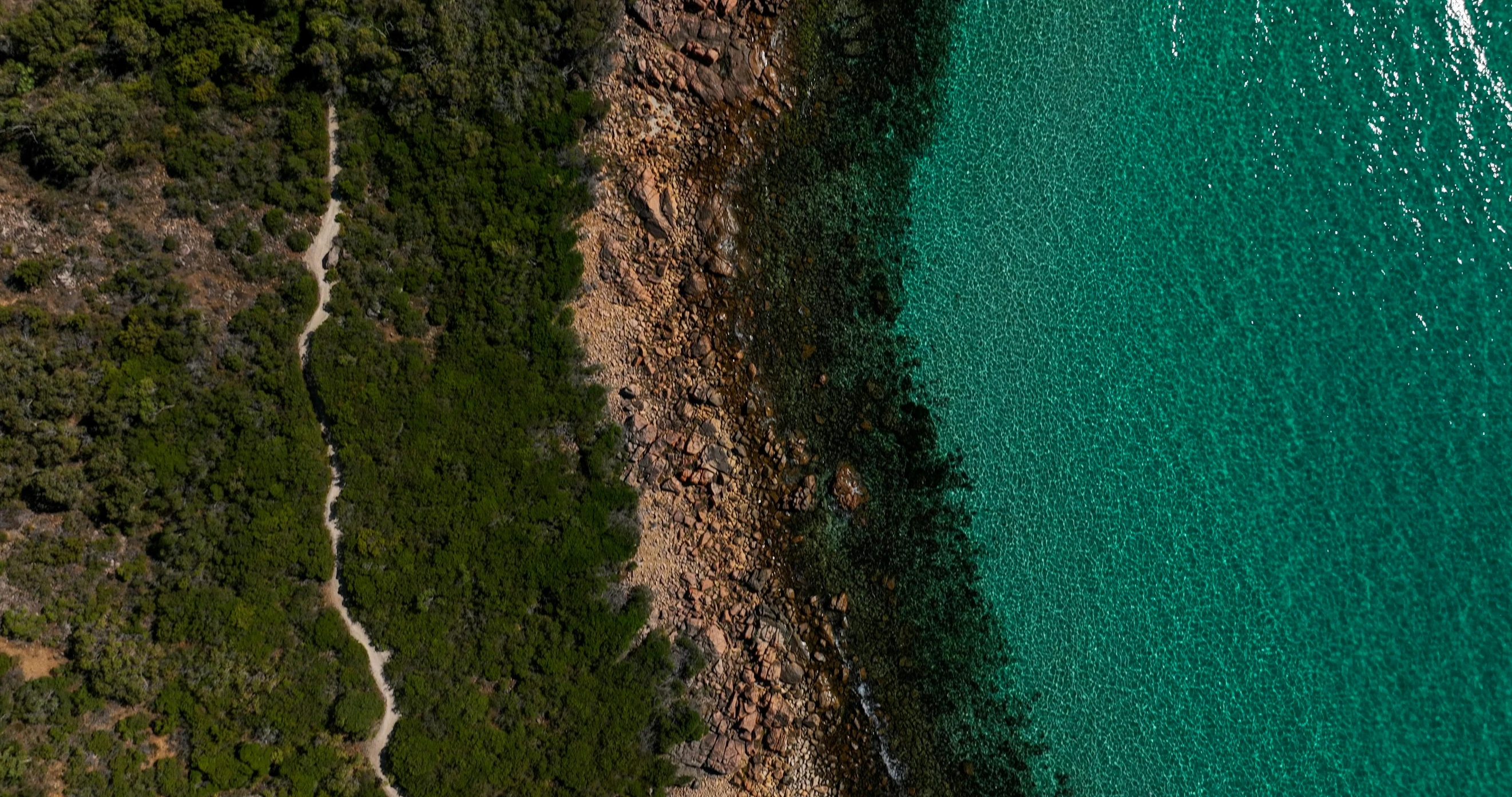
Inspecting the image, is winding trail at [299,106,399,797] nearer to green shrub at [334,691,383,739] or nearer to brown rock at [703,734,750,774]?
green shrub at [334,691,383,739]

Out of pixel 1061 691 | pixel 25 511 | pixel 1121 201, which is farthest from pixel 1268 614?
pixel 25 511

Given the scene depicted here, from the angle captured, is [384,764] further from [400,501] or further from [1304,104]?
[1304,104]

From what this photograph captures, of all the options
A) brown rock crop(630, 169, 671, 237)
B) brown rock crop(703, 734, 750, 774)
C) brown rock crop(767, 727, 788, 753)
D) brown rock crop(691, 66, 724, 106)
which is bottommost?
brown rock crop(703, 734, 750, 774)

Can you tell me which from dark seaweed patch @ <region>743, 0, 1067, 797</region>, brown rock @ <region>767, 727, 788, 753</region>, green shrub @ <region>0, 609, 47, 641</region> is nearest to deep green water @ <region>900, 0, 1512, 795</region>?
dark seaweed patch @ <region>743, 0, 1067, 797</region>

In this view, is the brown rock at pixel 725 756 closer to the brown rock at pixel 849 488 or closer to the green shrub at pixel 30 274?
the brown rock at pixel 849 488

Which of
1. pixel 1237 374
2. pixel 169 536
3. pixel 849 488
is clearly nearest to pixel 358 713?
pixel 169 536

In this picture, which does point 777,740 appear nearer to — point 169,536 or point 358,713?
point 358,713

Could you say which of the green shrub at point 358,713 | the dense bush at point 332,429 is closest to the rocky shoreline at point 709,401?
the dense bush at point 332,429
